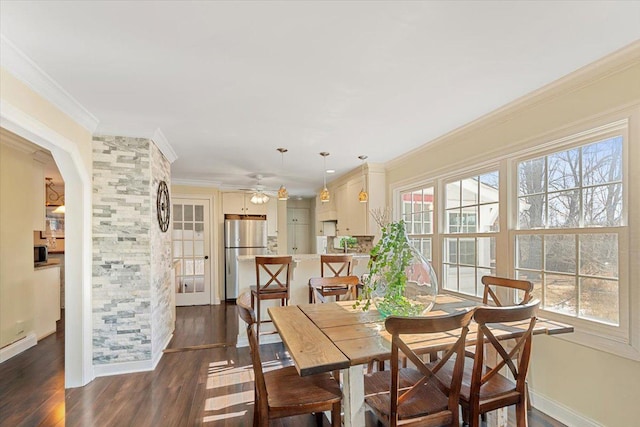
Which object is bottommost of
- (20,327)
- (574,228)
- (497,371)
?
(20,327)

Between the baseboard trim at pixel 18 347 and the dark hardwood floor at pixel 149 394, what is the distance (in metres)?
0.08

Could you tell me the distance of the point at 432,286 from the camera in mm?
1962

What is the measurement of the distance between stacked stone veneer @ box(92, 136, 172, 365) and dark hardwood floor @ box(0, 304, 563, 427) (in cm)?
33

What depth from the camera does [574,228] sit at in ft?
7.55

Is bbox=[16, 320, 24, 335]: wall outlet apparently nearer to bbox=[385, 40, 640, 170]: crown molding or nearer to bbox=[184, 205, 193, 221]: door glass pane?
bbox=[184, 205, 193, 221]: door glass pane

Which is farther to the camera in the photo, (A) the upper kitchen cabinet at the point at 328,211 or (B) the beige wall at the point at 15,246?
(A) the upper kitchen cabinet at the point at 328,211

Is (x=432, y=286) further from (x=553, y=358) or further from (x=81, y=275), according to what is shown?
(x=81, y=275)

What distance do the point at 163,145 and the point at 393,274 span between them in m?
3.05

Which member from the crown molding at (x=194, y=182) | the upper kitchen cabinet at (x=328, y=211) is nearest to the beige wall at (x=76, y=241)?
the crown molding at (x=194, y=182)

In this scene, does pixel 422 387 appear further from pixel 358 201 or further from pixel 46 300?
pixel 46 300

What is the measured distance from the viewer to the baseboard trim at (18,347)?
3416 millimetres

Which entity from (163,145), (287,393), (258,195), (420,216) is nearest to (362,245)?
(420,216)

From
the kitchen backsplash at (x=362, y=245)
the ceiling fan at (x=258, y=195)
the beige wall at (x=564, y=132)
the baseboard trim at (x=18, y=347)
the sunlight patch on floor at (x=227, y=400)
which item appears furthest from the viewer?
the ceiling fan at (x=258, y=195)

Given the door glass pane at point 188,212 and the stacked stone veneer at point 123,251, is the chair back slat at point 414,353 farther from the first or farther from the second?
the door glass pane at point 188,212
